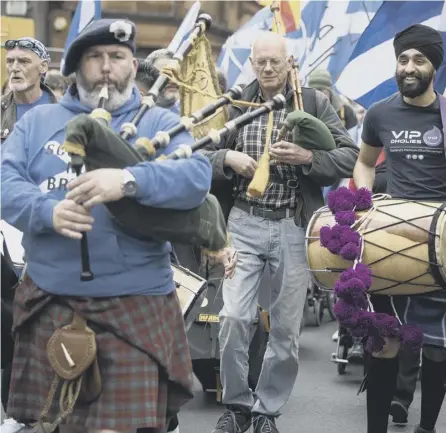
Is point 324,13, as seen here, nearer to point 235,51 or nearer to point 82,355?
point 235,51

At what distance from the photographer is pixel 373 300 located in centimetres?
616

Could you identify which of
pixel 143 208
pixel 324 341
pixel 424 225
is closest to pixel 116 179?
pixel 143 208

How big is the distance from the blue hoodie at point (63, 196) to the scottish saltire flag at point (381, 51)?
A: 4.72 meters

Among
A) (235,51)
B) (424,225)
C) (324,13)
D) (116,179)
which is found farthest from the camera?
(235,51)

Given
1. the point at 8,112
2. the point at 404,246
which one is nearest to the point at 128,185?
the point at 404,246

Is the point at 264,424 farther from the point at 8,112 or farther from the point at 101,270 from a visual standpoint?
the point at 101,270

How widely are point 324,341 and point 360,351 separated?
172 centimetres

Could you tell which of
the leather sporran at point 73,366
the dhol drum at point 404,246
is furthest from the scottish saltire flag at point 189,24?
the leather sporran at point 73,366

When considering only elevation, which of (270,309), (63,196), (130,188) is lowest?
(270,309)

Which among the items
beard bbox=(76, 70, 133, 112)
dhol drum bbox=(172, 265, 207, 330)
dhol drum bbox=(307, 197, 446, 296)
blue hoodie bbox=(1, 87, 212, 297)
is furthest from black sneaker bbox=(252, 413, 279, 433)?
beard bbox=(76, 70, 133, 112)

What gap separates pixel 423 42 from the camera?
6.18 meters

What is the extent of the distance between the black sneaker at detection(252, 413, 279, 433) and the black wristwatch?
2.82 m

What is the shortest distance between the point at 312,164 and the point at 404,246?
778 millimetres

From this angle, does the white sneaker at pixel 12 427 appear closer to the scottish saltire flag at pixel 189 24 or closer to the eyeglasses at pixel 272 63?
the scottish saltire flag at pixel 189 24
